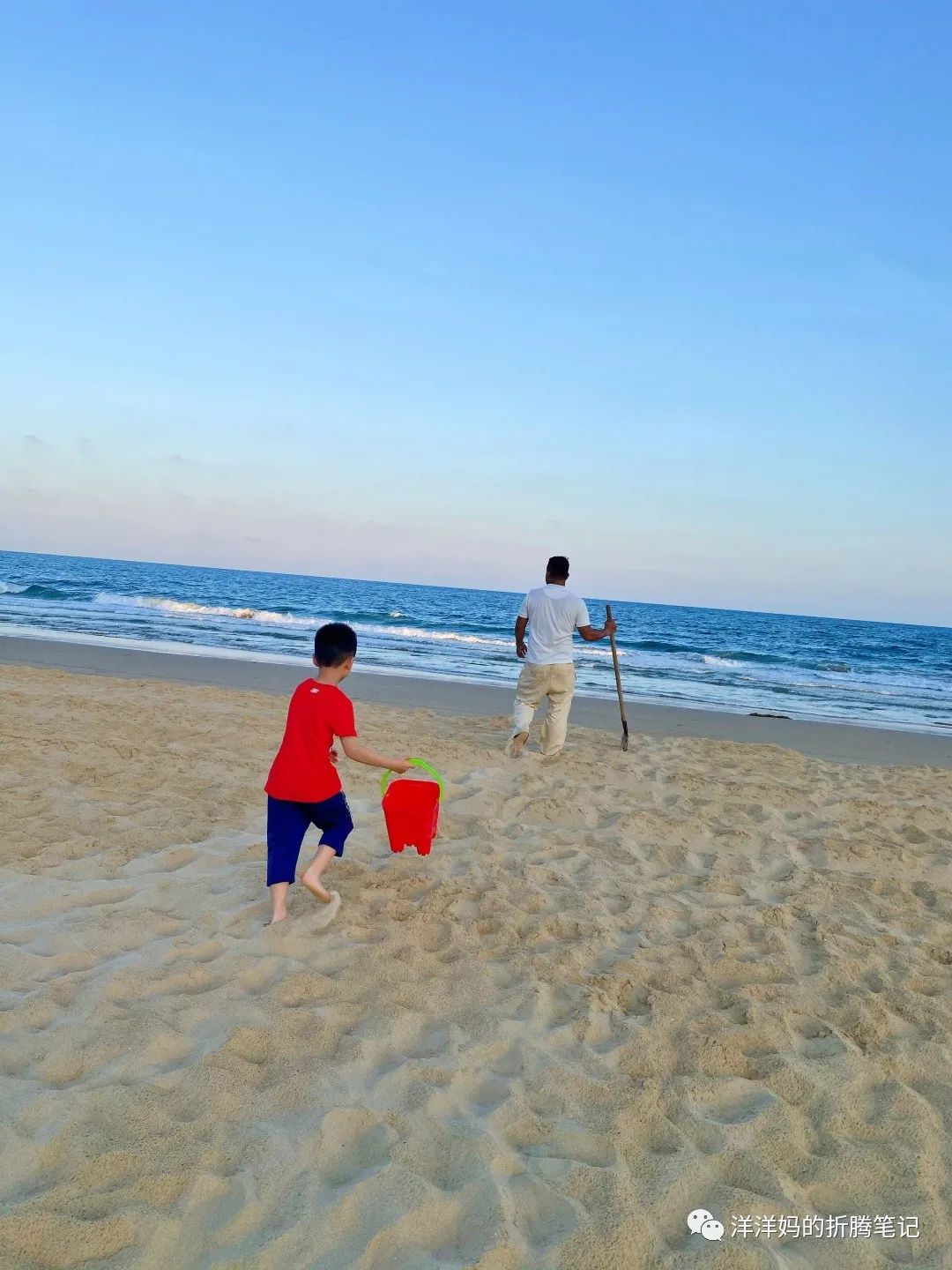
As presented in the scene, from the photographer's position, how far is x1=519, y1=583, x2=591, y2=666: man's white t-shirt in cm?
770

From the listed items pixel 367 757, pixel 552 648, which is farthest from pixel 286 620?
pixel 367 757

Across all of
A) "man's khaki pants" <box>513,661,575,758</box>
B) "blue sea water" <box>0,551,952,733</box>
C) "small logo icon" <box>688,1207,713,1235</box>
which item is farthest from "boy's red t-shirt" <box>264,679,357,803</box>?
"blue sea water" <box>0,551,952,733</box>

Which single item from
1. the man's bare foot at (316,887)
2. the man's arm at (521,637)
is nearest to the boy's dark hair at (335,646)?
the man's bare foot at (316,887)

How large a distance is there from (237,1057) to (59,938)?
124 centimetres

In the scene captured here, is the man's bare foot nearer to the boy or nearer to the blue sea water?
the boy

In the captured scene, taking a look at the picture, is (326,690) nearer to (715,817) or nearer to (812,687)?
(715,817)

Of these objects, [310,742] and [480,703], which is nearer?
[310,742]

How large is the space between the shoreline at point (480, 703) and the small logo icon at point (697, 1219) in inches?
296

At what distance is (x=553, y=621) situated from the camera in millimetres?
7727

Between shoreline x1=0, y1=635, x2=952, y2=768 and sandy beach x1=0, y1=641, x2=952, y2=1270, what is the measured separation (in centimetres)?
454

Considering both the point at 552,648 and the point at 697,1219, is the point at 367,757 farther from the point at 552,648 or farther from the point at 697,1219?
the point at 552,648

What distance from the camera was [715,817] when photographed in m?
5.89

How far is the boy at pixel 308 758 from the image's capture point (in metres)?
3.76

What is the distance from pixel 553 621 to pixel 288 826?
4292mm
